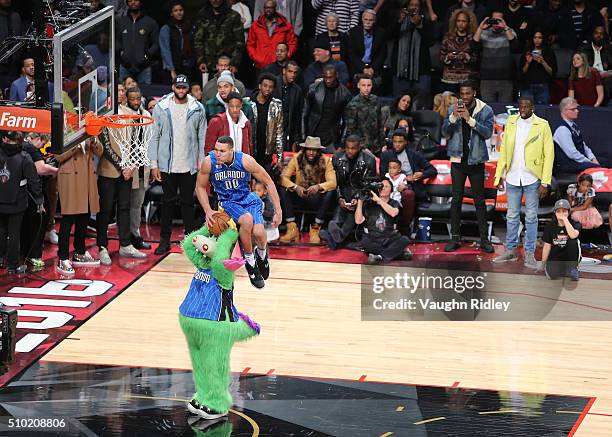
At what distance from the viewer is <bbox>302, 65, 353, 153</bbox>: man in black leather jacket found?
17.1 metres

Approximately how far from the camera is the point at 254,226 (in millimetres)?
11922

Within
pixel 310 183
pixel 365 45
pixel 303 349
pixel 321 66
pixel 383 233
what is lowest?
pixel 303 349

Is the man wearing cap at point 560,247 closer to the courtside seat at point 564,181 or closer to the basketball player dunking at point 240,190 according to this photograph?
the courtside seat at point 564,181

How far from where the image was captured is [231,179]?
11727 millimetres

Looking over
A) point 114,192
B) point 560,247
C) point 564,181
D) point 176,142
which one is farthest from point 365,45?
point 114,192

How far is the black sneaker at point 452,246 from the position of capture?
16.2 meters

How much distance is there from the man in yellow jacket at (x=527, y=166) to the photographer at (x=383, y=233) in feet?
4.63

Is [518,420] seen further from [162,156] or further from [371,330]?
[162,156]

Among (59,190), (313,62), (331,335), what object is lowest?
(331,335)

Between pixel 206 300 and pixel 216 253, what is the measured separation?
41 cm

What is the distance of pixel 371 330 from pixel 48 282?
13.5ft

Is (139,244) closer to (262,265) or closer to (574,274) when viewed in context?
(262,265)

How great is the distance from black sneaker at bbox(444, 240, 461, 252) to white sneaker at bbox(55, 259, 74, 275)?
5.02m

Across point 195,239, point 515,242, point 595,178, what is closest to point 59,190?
point 195,239
